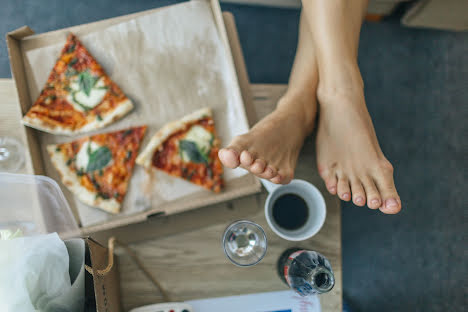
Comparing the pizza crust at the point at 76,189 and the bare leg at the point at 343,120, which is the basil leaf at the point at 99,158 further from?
the bare leg at the point at 343,120

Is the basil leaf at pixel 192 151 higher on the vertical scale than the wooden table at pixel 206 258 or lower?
higher

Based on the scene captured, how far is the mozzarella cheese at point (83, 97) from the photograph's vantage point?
100 centimetres

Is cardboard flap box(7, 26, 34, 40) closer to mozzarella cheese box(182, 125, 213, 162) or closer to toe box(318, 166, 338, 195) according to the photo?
mozzarella cheese box(182, 125, 213, 162)

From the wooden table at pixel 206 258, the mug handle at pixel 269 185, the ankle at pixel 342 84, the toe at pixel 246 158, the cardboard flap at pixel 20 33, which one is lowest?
the wooden table at pixel 206 258

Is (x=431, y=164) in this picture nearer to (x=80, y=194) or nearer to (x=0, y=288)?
(x=80, y=194)

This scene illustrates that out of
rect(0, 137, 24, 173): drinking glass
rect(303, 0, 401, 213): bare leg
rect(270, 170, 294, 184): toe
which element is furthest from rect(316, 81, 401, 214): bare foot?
rect(0, 137, 24, 173): drinking glass

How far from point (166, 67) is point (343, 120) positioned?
55 cm

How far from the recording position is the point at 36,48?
0.94 meters

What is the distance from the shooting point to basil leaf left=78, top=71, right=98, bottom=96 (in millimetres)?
986

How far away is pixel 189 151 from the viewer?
A: 1006 mm

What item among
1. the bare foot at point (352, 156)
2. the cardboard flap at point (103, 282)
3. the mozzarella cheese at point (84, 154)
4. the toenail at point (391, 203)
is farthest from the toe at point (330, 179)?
the mozzarella cheese at point (84, 154)

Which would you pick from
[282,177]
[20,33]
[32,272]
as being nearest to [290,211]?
[282,177]

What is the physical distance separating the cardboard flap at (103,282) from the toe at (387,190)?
613mm

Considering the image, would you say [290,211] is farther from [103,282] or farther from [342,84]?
[103,282]
